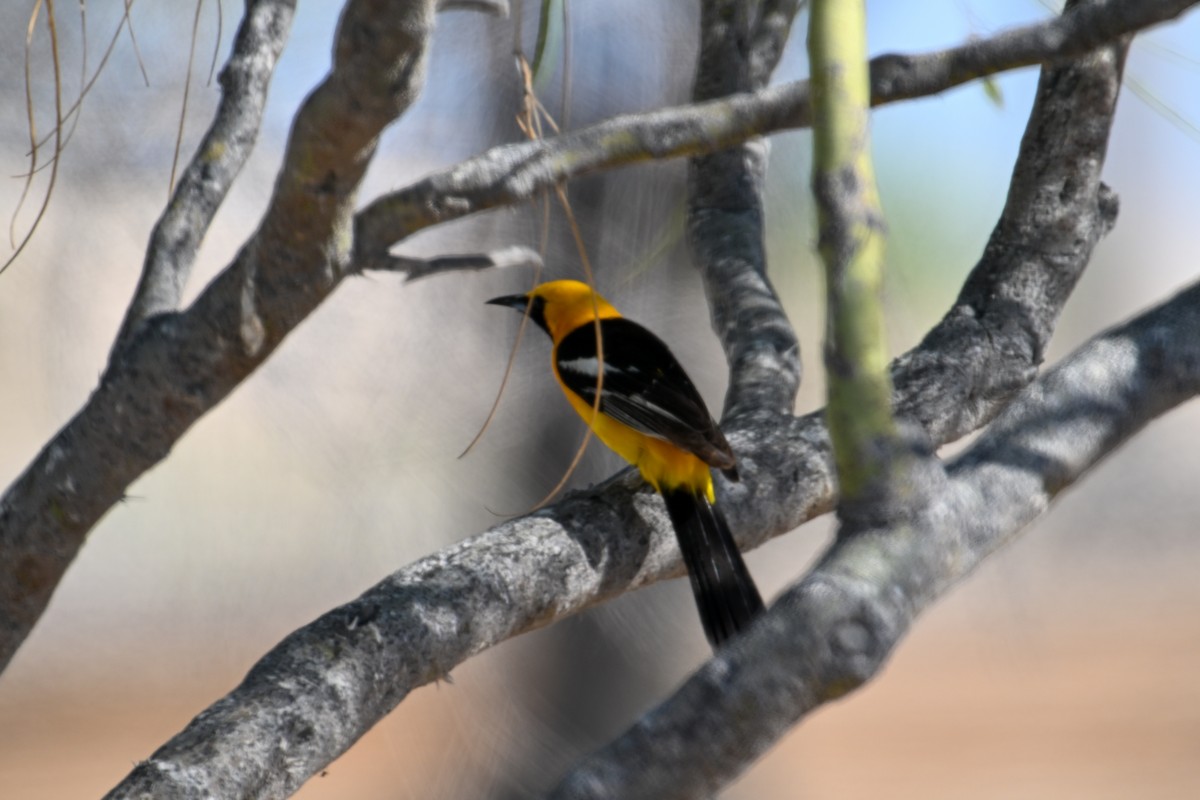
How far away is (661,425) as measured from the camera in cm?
178

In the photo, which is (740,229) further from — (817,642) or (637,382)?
(817,642)

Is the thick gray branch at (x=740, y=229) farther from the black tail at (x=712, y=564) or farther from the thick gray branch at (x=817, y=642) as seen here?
the thick gray branch at (x=817, y=642)

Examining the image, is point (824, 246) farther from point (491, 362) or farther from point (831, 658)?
point (491, 362)

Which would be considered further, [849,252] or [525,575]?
[525,575]

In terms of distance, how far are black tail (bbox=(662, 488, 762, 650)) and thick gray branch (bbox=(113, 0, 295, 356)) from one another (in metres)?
0.71

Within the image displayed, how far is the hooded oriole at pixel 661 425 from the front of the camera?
5.02 feet

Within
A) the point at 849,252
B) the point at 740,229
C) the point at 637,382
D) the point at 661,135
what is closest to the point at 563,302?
the point at 637,382

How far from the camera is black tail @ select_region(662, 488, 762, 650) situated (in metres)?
1.52

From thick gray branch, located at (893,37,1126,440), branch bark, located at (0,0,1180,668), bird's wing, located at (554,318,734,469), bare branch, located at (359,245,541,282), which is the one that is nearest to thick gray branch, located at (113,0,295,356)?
branch bark, located at (0,0,1180,668)

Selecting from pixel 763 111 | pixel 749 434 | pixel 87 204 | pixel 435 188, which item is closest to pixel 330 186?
pixel 435 188

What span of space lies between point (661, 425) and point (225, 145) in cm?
82

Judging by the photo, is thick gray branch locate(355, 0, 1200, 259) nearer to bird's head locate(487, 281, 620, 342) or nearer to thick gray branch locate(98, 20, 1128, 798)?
thick gray branch locate(98, 20, 1128, 798)

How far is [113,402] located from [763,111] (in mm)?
583

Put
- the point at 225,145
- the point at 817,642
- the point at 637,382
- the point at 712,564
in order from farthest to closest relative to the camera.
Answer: the point at 637,382
the point at 712,564
the point at 225,145
the point at 817,642
